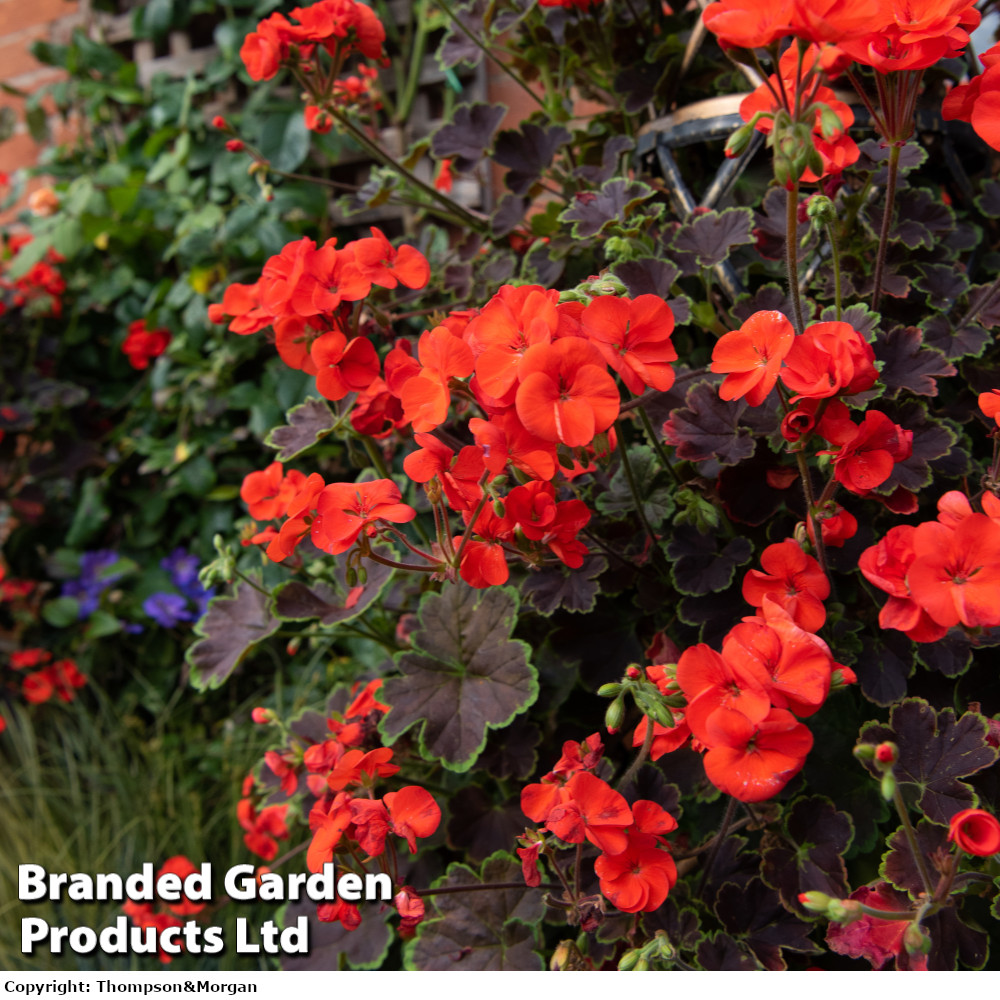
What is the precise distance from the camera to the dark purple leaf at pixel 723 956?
0.68 m

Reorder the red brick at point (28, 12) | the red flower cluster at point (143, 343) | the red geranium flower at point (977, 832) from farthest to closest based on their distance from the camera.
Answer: the red brick at point (28, 12)
the red flower cluster at point (143, 343)
the red geranium flower at point (977, 832)

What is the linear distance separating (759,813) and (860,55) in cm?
64

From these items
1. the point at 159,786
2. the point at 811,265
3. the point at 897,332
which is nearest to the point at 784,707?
the point at 897,332

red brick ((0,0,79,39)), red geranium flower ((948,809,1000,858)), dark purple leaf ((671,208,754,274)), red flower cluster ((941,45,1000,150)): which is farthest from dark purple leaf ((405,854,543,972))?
red brick ((0,0,79,39))

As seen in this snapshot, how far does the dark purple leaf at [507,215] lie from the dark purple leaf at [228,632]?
1.92ft

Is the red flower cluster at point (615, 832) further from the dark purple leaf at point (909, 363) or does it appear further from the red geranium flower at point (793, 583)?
the dark purple leaf at point (909, 363)

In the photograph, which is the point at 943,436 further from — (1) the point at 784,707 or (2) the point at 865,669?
(1) the point at 784,707

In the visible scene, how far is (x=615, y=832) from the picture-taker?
627 millimetres

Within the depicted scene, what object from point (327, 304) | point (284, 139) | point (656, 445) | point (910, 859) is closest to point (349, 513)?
point (327, 304)

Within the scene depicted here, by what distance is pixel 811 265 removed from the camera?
90 centimetres

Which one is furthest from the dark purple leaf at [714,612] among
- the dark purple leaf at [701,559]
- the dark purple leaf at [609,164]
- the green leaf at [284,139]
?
the green leaf at [284,139]

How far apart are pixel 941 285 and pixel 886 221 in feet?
0.60

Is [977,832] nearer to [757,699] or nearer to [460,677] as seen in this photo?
[757,699]

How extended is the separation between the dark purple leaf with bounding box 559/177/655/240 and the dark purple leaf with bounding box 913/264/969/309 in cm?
31
